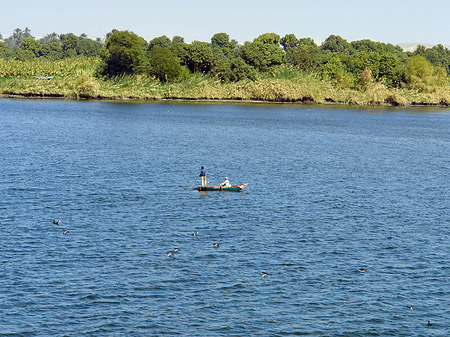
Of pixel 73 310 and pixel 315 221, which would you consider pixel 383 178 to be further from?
pixel 73 310

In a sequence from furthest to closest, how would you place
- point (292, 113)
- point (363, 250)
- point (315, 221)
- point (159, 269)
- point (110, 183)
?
point (292, 113) < point (110, 183) < point (315, 221) < point (363, 250) < point (159, 269)

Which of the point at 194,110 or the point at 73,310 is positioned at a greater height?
the point at 194,110

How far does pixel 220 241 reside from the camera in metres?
45.8

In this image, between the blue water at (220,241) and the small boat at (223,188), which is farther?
the small boat at (223,188)

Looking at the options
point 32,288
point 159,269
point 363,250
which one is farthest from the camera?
point 363,250

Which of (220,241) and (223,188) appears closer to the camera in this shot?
(220,241)

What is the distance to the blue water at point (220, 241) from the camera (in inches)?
1299

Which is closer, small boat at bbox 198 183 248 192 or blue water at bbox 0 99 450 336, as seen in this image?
blue water at bbox 0 99 450 336

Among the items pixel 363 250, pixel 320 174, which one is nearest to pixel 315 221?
pixel 363 250

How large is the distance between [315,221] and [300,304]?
1848cm

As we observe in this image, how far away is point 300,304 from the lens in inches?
1371

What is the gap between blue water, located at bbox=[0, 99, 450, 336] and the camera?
33.0 metres

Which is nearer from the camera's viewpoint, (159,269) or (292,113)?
(159,269)

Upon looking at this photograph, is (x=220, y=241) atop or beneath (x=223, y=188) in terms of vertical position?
beneath
